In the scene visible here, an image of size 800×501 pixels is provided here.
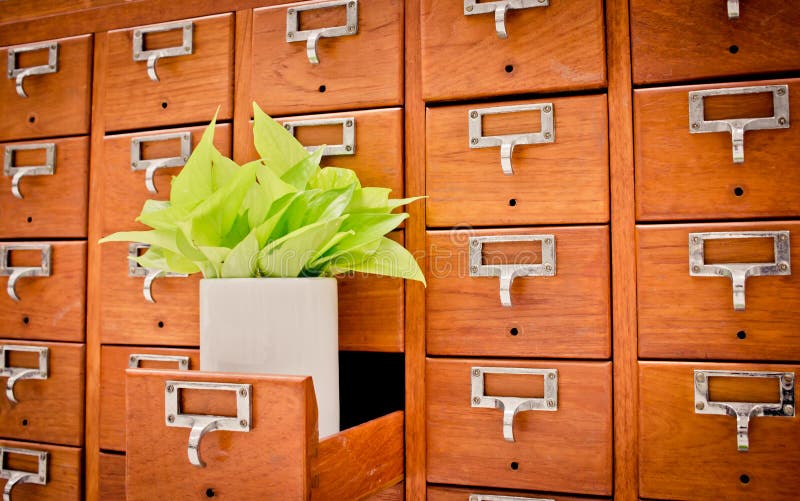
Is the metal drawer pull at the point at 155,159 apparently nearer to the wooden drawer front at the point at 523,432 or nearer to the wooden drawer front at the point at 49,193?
the wooden drawer front at the point at 49,193

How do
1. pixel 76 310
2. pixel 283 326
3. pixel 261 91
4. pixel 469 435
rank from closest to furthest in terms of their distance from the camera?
1. pixel 283 326
2. pixel 469 435
3. pixel 261 91
4. pixel 76 310

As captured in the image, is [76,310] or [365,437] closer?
[365,437]

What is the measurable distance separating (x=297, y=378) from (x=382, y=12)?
28.9 inches

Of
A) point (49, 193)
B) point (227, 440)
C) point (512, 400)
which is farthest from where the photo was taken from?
point (49, 193)

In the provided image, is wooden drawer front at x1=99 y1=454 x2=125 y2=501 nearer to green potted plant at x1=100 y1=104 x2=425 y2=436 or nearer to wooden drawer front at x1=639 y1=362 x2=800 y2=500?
green potted plant at x1=100 y1=104 x2=425 y2=436

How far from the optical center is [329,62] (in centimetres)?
129

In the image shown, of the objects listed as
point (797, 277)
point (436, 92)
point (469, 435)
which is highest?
point (436, 92)

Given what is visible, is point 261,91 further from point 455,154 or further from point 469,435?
point 469,435

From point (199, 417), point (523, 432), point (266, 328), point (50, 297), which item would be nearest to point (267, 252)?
point (266, 328)

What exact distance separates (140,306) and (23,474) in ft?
1.49

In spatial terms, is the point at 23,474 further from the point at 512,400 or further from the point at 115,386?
the point at 512,400

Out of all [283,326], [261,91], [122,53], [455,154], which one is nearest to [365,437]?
[283,326]

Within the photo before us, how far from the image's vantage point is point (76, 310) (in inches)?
56.5

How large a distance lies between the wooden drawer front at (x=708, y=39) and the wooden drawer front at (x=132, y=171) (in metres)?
0.78
